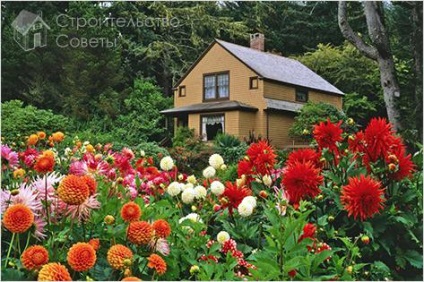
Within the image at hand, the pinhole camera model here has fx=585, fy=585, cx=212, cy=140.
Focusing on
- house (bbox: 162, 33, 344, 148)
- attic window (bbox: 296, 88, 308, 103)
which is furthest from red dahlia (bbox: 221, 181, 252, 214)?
attic window (bbox: 296, 88, 308, 103)

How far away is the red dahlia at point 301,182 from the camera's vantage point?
153 centimetres

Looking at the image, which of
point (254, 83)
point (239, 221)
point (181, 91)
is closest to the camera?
point (239, 221)

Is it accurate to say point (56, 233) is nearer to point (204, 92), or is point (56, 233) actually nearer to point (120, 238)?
point (120, 238)

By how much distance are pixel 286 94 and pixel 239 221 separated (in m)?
13.8

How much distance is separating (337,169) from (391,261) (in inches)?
11.5

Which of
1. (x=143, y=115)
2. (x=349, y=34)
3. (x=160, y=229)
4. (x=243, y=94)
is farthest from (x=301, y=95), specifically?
(x=160, y=229)

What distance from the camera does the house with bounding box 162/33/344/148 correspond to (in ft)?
48.1

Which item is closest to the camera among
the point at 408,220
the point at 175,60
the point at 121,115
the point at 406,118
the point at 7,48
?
the point at 408,220

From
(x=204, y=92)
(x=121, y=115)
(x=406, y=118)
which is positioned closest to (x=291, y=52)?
(x=204, y=92)

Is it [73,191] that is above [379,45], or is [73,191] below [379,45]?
below

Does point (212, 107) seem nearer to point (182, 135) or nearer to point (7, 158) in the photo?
point (182, 135)

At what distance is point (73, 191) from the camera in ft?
3.47

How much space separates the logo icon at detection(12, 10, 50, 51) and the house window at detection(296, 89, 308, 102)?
7719mm

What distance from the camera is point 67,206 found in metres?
1.15
